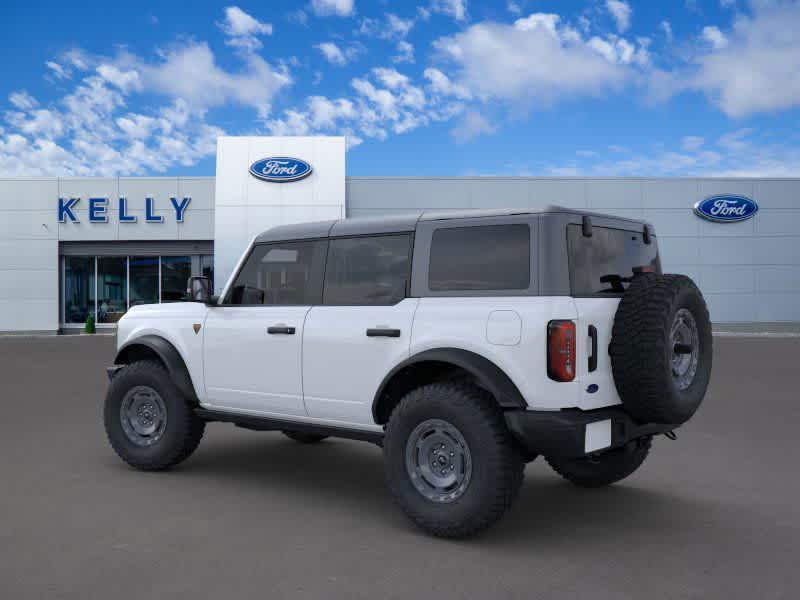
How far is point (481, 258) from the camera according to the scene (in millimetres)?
4637

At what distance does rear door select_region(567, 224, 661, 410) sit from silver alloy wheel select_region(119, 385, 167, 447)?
3688mm

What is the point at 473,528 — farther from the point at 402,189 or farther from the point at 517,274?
the point at 402,189

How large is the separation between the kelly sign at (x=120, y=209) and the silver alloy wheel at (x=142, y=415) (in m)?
26.3

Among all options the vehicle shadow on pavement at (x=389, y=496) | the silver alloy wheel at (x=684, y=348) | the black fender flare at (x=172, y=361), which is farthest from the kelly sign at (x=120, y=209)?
the silver alloy wheel at (x=684, y=348)

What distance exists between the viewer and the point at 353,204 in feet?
101

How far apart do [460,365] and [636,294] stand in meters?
1.13

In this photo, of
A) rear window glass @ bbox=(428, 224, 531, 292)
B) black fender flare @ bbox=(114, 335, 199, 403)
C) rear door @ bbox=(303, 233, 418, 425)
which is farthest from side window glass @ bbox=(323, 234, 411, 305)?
black fender flare @ bbox=(114, 335, 199, 403)

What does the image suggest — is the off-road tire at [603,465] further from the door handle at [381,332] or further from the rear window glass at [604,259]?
the door handle at [381,332]

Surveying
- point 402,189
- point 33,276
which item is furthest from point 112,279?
point 402,189

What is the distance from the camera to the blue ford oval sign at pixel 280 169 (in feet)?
97.7

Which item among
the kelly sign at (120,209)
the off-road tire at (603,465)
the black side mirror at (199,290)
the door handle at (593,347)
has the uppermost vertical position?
the kelly sign at (120,209)

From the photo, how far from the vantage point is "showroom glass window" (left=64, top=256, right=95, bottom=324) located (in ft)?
106

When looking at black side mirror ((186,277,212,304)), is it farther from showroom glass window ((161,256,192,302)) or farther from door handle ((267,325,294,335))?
showroom glass window ((161,256,192,302))

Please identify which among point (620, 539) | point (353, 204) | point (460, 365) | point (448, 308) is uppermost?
point (353, 204)
